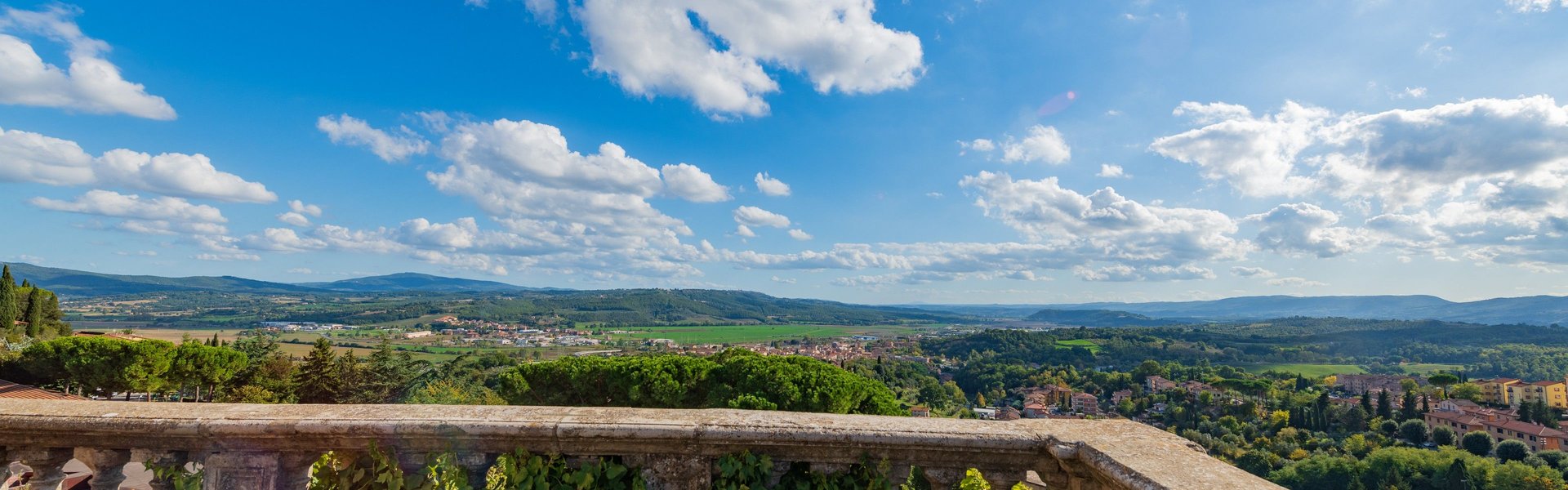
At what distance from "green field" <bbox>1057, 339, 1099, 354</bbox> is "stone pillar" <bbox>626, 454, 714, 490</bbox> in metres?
152

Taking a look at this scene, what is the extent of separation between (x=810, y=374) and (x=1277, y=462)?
186 feet

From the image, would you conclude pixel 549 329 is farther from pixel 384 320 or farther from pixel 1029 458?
pixel 1029 458

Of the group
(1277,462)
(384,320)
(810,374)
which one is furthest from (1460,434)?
(384,320)

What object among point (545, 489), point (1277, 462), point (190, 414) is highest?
point (190, 414)

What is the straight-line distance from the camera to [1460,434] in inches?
2340

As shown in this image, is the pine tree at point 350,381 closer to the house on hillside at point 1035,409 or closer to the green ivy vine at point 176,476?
the green ivy vine at point 176,476

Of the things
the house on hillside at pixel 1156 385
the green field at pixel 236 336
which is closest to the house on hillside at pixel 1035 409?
the house on hillside at pixel 1156 385

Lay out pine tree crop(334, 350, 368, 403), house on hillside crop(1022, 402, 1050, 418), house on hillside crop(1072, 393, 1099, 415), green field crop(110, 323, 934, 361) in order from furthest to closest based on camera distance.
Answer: green field crop(110, 323, 934, 361) < house on hillside crop(1072, 393, 1099, 415) < house on hillside crop(1022, 402, 1050, 418) < pine tree crop(334, 350, 368, 403)

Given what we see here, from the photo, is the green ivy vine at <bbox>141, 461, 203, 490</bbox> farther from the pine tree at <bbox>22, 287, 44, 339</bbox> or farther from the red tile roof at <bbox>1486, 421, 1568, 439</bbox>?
the red tile roof at <bbox>1486, 421, 1568, 439</bbox>

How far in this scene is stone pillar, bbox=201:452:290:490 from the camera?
2814 millimetres

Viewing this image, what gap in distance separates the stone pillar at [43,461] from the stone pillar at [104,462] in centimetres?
13

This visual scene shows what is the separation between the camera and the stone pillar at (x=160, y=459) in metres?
2.80

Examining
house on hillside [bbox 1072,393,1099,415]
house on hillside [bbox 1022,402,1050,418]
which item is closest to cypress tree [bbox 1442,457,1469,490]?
house on hillside [bbox 1022,402,1050,418]

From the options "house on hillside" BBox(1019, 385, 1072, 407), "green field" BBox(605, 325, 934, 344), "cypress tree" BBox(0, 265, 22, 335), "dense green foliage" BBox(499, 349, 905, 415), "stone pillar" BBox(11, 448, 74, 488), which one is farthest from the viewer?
"green field" BBox(605, 325, 934, 344)
